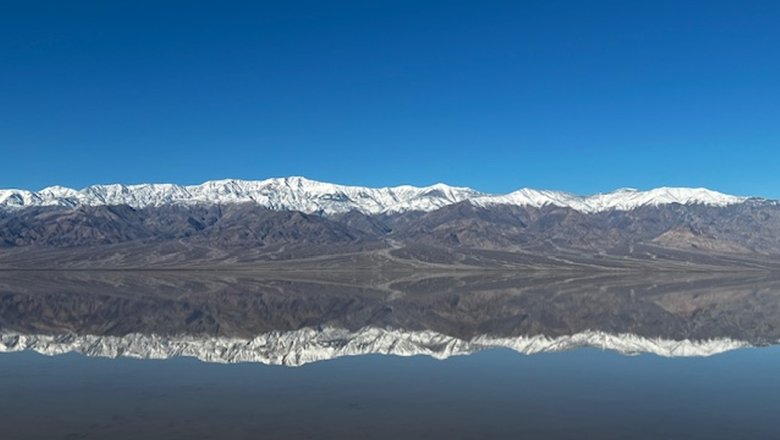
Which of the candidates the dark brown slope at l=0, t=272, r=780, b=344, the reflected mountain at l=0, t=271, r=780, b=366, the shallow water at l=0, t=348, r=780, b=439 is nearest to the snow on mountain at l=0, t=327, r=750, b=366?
the reflected mountain at l=0, t=271, r=780, b=366

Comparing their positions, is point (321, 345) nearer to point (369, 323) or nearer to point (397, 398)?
point (369, 323)

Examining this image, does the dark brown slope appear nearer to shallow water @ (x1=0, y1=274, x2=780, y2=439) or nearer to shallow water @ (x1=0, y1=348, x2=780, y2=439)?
shallow water @ (x1=0, y1=274, x2=780, y2=439)

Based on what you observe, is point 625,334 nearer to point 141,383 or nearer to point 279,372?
point 279,372

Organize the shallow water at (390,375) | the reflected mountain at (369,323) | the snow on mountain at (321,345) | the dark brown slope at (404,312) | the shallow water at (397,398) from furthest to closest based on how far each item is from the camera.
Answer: the dark brown slope at (404,312) → the reflected mountain at (369,323) → the snow on mountain at (321,345) → the shallow water at (390,375) → the shallow water at (397,398)

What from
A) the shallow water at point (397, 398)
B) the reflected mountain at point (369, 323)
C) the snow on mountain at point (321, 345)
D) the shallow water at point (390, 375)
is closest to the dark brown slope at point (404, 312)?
the reflected mountain at point (369, 323)

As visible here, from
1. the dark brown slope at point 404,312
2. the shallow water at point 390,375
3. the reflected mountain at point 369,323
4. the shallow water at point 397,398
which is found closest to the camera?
the shallow water at point 397,398

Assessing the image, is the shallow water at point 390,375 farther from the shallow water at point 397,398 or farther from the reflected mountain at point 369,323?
the reflected mountain at point 369,323
